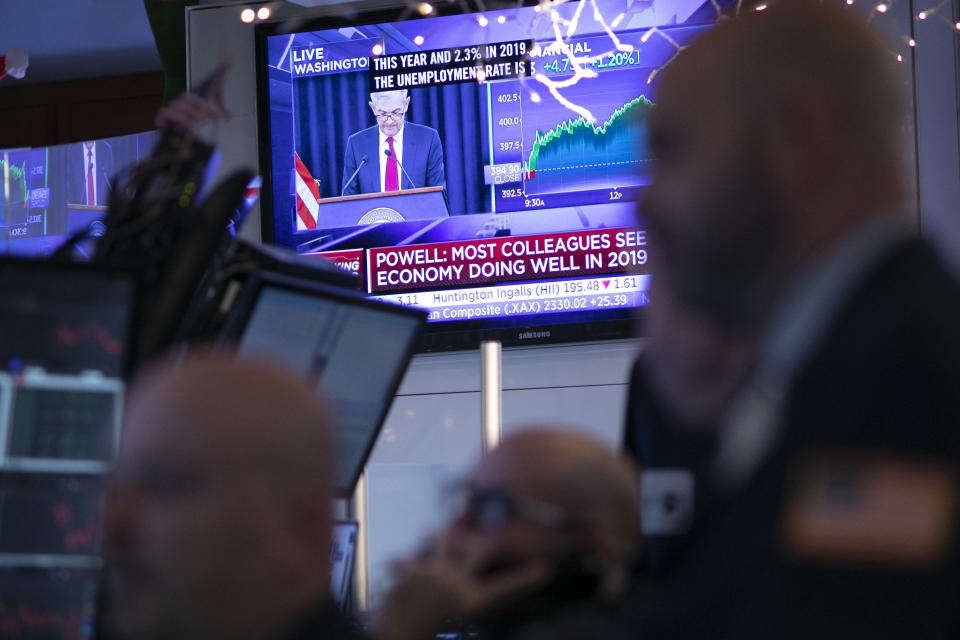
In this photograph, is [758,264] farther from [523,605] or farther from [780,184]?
[523,605]

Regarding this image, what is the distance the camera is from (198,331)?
1392 mm

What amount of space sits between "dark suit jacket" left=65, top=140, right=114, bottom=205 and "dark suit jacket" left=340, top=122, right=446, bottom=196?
5.97 feet

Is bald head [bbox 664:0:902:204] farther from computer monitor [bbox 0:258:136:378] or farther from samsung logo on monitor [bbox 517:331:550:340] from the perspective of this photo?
samsung logo on monitor [bbox 517:331:550:340]

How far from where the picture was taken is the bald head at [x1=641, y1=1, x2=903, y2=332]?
1.72ft

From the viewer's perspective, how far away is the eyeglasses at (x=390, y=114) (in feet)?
13.5

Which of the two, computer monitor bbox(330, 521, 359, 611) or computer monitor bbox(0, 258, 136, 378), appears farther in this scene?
computer monitor bbox(330, 521, 359, 611)

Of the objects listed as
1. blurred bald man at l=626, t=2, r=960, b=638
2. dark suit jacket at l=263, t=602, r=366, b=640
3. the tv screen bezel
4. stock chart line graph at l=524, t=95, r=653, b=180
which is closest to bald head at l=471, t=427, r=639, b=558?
dark suit jacket at l=263, t=602, r=366, b=640

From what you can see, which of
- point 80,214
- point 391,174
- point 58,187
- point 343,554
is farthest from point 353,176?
point 343,554

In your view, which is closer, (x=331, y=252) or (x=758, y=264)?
(x=758, y=264)

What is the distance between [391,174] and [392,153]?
0.25 ft

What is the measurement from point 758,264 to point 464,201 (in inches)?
140

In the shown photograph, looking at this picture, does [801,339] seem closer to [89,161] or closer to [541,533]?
[541,533]

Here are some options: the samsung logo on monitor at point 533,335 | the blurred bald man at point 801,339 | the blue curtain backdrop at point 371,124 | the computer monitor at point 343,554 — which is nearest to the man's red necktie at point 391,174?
the blue curtain backdrop at point 371,124

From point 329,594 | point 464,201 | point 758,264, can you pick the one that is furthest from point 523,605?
point 464,201
